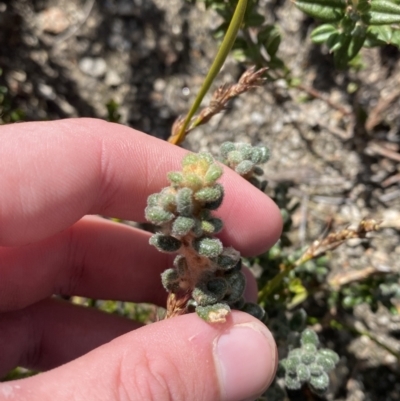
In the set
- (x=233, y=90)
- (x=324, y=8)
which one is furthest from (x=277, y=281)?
(x=324, y=8)

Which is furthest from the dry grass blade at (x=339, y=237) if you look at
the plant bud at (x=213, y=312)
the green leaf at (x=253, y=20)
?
the green leaf at (x=253, y=20)

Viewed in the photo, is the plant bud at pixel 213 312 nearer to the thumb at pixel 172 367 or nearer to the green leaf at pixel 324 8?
the thumb at pixel 172 367

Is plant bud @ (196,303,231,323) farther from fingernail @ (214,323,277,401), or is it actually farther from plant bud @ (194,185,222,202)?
plant bud @ (194,185,222,202)

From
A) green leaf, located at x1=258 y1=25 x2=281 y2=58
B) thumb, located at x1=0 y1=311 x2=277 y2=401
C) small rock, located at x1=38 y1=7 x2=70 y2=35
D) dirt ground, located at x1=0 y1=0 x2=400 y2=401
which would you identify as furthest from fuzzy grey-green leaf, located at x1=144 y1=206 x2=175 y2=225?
small rock, located at x1=38 y1=7 x2=70 y2=35

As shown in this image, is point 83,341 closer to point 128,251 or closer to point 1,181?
point 128,251

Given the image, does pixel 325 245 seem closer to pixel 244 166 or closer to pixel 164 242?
pixel 244 166
